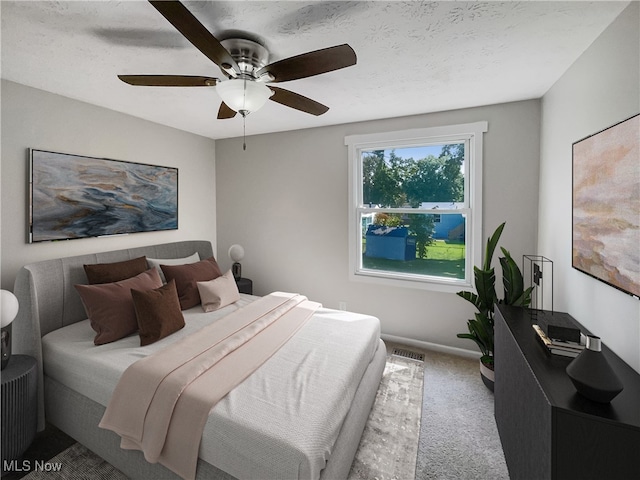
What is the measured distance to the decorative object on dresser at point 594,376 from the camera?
107 cm

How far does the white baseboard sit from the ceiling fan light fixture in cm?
279

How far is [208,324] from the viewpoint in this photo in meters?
2.43

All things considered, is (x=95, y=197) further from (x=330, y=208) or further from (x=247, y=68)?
(x=330, y=208)

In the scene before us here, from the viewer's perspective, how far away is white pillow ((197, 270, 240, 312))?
2.78 metres

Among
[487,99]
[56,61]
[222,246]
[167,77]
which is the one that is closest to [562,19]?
[487,99]

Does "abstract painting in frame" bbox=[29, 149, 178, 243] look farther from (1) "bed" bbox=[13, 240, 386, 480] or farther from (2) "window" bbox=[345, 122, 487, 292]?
(2) "window" bbox=[345, 122, 487, 292]

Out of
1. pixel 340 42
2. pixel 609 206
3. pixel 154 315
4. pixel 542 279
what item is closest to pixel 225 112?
pixel 340 42

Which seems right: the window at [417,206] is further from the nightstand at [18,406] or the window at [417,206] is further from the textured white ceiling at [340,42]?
the nightstand at [18,406]

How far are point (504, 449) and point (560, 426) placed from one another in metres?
0.99

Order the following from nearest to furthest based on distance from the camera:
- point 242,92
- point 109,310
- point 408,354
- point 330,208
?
1. point 242,92
2. point 109,310
3. point 408,354
4. point 330,208

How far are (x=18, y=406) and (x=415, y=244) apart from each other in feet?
11.1

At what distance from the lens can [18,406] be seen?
1.76m

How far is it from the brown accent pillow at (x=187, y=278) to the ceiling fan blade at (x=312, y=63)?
2003 mm

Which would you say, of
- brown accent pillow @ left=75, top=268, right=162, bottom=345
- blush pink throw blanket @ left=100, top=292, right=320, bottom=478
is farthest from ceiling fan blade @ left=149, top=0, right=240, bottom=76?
brown accent pillow @ left=75, top=268, right=162, bottom=345
